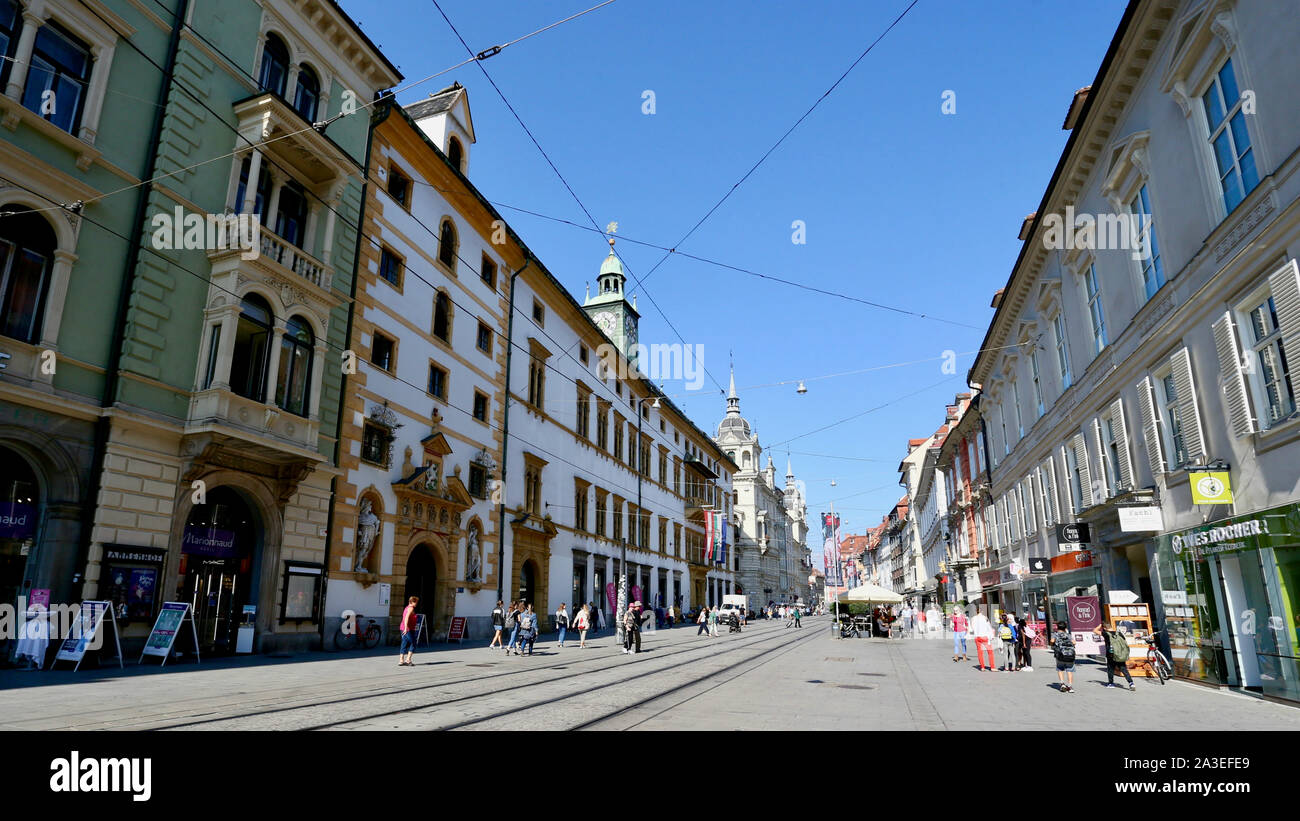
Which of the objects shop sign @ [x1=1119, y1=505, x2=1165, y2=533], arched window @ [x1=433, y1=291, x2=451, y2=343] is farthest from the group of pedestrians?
arched window @ [x1=433, y1=291, x2=451, y2=343]

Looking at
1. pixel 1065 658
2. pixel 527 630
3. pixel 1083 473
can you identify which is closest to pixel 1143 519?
pixel 1065 658

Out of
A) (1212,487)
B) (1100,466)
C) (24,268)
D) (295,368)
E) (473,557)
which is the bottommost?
(473,557)

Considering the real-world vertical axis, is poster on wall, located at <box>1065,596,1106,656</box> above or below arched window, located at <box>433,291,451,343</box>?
below

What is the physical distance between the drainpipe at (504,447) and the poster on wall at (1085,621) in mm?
20189

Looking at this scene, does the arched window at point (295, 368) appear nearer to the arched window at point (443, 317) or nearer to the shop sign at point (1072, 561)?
the arched window at point (443, 317)

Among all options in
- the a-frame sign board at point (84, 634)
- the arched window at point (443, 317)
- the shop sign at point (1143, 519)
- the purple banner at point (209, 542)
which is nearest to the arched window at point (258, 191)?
the purple banner at point (209, 542)

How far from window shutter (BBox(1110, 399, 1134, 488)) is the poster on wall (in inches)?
143

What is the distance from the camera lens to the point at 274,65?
64.9ft

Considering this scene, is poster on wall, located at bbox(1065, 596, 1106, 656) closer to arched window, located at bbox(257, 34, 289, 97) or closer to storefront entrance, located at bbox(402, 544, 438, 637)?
storefront entrance, located at bbox(402, 544, 438, 637)

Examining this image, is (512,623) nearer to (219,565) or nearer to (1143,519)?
(219,565)

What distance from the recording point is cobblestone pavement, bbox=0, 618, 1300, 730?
8.58m

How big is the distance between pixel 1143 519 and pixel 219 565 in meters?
21.7

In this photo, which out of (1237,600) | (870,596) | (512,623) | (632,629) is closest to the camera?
(1237,600)

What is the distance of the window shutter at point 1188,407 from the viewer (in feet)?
45.7
